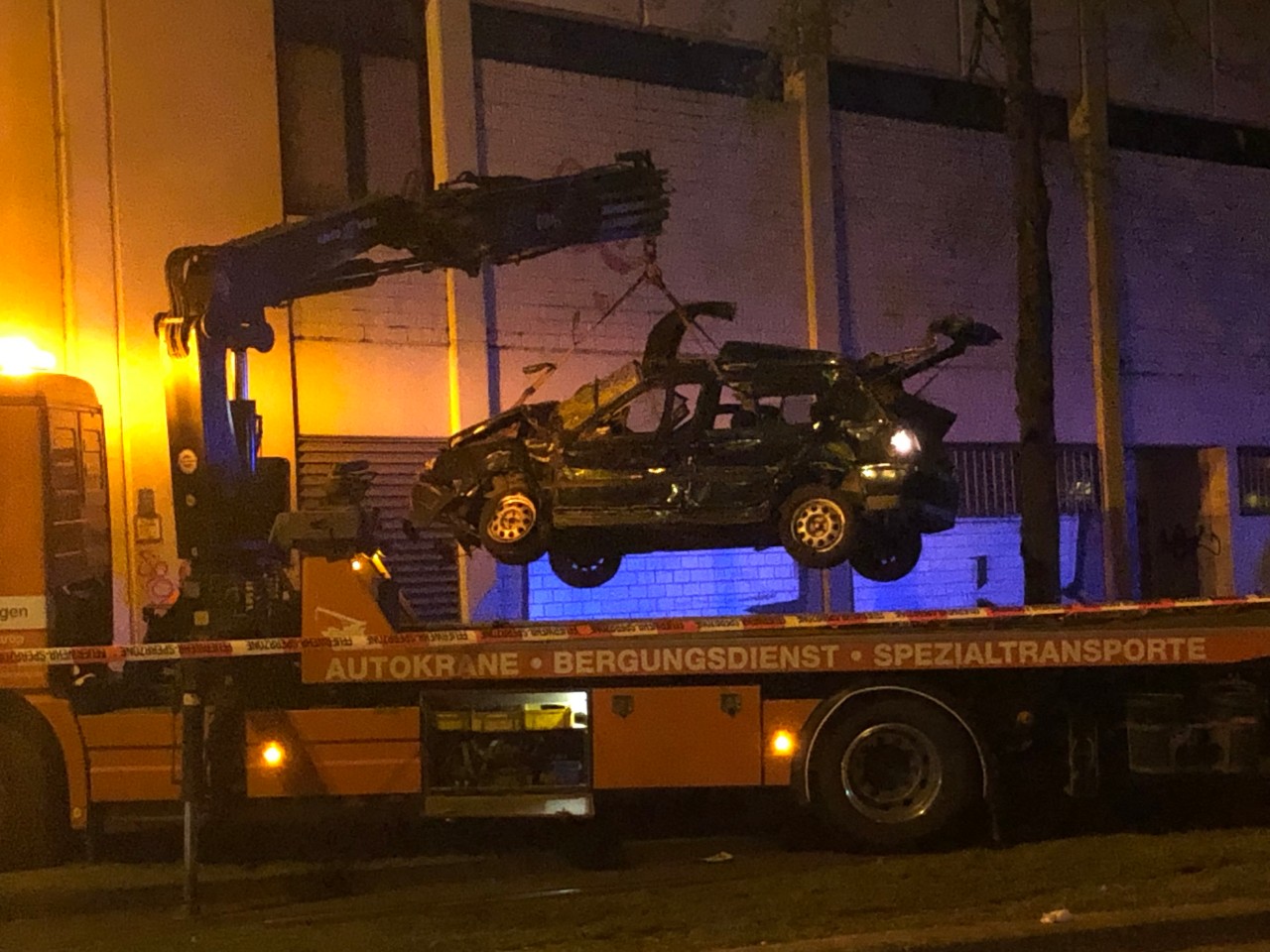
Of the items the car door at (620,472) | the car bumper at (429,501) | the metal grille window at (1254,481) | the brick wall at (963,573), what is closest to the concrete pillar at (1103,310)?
the brick wall at (963,573)

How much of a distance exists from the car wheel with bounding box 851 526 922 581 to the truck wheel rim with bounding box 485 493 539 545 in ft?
7.54

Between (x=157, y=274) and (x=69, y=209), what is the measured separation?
0.92 meters

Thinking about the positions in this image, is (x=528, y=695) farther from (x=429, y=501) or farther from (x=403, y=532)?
(x=403, y=532)

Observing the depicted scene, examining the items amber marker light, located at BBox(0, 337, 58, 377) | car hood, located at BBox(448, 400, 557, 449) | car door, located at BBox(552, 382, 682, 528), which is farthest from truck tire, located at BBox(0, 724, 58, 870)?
car door, located at BBox(552, 382, 682, 528)

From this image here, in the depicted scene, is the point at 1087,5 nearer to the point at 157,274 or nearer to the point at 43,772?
the point at 157,274

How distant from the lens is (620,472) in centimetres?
923

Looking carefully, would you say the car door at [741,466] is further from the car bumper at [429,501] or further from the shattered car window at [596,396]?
the car bumper at [429,501]

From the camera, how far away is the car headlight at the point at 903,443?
8836 mm

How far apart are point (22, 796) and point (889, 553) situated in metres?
5.82

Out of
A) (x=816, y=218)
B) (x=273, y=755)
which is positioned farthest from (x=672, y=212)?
(x=273, y=755)

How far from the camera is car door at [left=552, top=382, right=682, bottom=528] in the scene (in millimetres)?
9180

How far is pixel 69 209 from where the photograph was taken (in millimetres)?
11773

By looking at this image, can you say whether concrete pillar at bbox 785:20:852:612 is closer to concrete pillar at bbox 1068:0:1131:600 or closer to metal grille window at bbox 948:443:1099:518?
metal grille window at bbox 948:443:1099:518

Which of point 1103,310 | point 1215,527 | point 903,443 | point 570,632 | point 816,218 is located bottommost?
point 570,632
